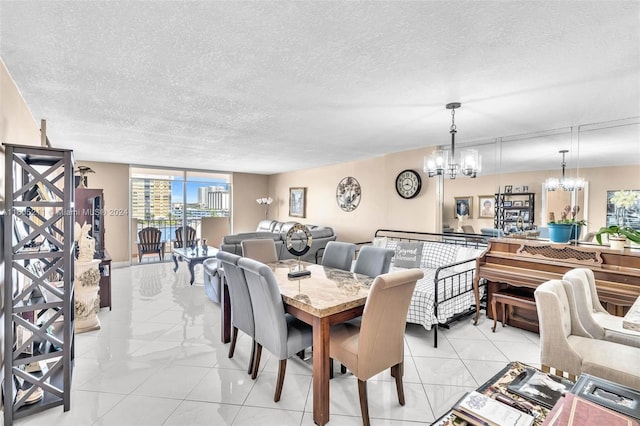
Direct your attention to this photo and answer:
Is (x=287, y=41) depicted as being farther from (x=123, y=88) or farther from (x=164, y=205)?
(x=164, y=205)

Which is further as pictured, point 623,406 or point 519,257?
point 519,257

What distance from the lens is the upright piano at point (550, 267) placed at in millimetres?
2539

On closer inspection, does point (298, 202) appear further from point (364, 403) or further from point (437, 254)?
point (364, 403)

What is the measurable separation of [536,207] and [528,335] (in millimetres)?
1569

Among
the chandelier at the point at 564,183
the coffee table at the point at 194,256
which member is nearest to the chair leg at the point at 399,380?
the chandelier at the point at 564,183

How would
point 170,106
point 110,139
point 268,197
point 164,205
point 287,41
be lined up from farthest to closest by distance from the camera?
point 268,197
point 164,205
point 110,139
point 170,106
point 287,41

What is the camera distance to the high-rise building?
6953 mm

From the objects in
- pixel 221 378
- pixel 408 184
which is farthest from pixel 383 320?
pixel 408 184

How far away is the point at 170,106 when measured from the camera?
2867mm

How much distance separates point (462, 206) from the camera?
15.0ft

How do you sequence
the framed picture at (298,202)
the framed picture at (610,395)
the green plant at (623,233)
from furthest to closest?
the framed picture at (298,202) → the green plant at (623,233) → the framed picture at (610,395)

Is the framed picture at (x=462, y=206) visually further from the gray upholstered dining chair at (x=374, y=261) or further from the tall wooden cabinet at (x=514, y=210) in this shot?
the gray upholstered dining chair at (x=374, y=261)

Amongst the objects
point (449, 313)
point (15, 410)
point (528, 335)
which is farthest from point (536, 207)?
point (15, 410)

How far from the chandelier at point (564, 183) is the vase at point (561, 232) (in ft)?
2.08
